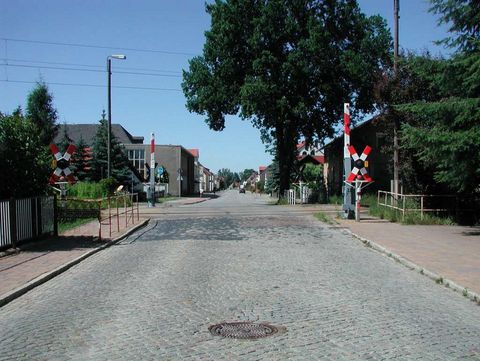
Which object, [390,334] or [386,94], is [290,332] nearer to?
[390,334]

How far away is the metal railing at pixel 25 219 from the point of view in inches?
485

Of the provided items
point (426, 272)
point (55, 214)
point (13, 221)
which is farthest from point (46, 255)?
point (426, 272)

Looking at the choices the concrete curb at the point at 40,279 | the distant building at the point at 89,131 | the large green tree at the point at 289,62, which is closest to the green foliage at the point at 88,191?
the large green tree at the point at 289,62

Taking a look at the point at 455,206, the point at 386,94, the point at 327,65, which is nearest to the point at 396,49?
the point at 386,94

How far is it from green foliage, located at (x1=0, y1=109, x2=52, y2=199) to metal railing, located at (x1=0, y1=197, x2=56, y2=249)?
1.05 ft

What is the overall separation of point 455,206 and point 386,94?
23.9ft

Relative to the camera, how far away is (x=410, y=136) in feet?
52.0

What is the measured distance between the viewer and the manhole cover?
592 centimetres

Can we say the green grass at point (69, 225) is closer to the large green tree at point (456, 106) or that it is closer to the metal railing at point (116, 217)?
the metal railing at point (116, 217)

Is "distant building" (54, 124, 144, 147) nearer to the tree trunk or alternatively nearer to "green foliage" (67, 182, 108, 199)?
the tree trunk

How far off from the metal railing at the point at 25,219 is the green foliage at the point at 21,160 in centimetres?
32

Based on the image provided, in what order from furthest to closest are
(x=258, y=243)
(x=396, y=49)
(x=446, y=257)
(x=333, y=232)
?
(x=396, y=49)
(x=333, y=232)
(x=258, y=243)
(x=446, y=257)

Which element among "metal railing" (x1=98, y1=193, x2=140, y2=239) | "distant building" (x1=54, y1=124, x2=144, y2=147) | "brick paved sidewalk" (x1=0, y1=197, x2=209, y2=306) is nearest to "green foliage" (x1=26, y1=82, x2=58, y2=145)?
"metal railing" (x1=98, y1=193, x2=140, y2=239)

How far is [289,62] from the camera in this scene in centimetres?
3831
